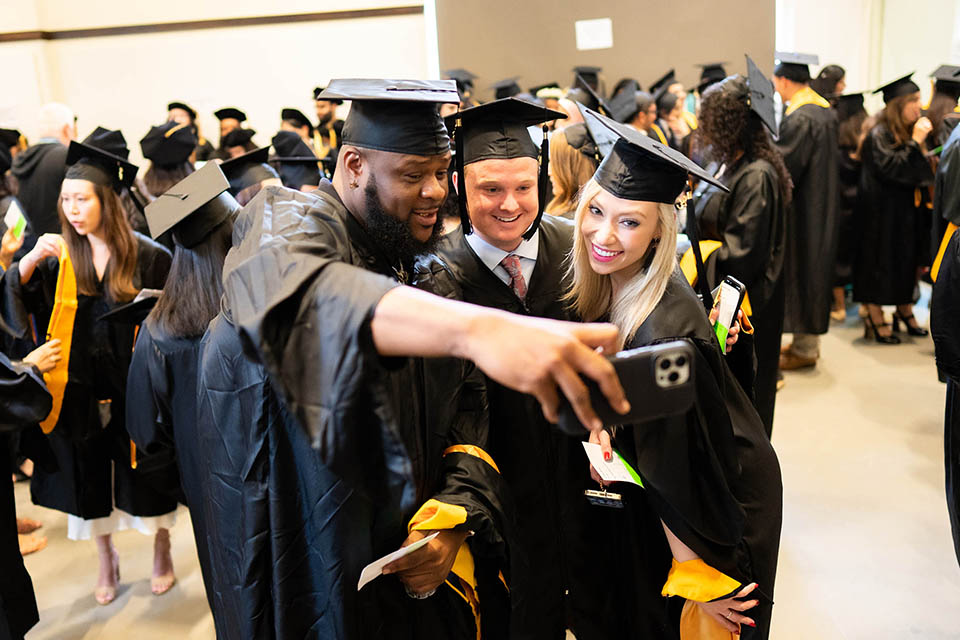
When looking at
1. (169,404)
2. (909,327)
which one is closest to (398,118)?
(169,404)

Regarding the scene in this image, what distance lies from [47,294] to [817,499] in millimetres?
4037

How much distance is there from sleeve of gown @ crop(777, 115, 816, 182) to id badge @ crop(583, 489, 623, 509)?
409 cm

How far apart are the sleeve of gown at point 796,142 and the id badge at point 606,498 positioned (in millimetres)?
4085

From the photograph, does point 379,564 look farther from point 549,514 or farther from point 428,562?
point 549,514

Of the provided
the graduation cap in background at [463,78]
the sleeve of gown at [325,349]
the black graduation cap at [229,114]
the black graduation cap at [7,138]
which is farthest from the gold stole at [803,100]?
the black graduation cap at [229,114]

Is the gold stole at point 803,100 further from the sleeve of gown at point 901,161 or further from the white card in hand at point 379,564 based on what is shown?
the white card in hand at point 379,564

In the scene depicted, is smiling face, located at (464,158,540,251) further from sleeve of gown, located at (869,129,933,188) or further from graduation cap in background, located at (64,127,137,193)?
sleeve of gown, located at (869,129,933,188)

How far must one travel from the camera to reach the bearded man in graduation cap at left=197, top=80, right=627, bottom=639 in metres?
0.96

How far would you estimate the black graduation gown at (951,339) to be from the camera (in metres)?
2.72

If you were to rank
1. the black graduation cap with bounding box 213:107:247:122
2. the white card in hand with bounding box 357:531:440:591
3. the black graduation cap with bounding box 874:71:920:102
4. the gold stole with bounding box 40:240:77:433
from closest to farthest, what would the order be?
the white card in hand with bounding box 357:531:440:591
the gold stole with bounding box 40:240:77:433
the black graduation cap with bounding box 874:71:920:102
the black graduation cap with bounding box 213:107:247:122

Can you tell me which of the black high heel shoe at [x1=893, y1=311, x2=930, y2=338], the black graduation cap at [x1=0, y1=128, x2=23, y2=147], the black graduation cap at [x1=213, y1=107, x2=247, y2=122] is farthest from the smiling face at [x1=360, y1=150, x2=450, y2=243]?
the black graduation cap at [x1=213, y1=107, x2=247, y2=122]

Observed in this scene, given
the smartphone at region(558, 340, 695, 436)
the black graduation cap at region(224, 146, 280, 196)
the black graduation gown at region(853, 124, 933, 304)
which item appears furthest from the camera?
the black graduation gown at region(853, 124, 933, 304)

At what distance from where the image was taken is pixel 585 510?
2.35 meters

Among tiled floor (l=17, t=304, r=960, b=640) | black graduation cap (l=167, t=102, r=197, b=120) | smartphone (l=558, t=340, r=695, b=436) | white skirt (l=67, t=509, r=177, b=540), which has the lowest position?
tiled floor (l=17, t=304, r=960, b=640)
